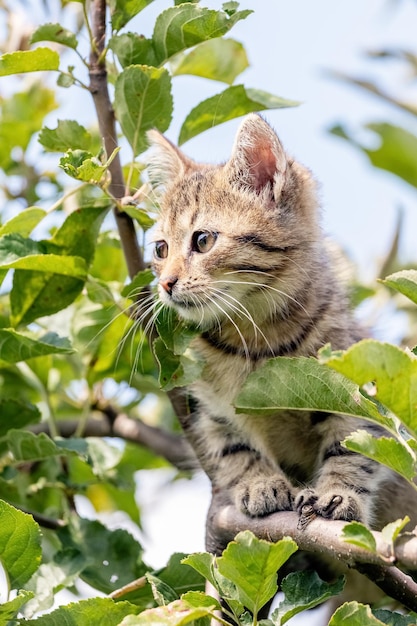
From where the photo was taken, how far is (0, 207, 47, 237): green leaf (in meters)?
2.73

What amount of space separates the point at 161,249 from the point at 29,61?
95 cm

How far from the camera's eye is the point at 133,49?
103 inches

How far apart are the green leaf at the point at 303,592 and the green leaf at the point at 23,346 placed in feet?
3.16

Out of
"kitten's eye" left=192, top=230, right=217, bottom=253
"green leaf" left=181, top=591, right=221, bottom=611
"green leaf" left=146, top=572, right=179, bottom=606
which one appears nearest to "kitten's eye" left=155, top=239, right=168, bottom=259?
"kitten's eye" left=192, top=230, right=217, bottom=253

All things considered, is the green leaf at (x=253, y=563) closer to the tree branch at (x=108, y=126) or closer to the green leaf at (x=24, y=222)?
the tree branch at (x=108, y=126)

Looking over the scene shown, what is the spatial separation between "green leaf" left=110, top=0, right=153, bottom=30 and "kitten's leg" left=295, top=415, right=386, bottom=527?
1.40 m

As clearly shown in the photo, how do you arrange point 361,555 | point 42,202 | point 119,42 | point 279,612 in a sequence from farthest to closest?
point 42,202
point 119,42
point 279,612
point 361,555

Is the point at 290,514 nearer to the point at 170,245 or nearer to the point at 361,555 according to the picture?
the point at 361,555

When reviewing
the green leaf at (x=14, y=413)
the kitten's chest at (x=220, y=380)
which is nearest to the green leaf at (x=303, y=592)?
the kitten's chest at (x=220, y=380)

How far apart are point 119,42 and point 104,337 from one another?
49.4 inches

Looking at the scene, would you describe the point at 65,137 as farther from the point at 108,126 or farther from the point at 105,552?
the point at 105,552

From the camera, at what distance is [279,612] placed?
6.53 feet

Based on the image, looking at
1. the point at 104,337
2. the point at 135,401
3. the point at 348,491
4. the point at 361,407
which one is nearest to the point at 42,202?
the point at 104,337

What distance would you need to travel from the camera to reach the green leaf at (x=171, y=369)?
98.2 inches
